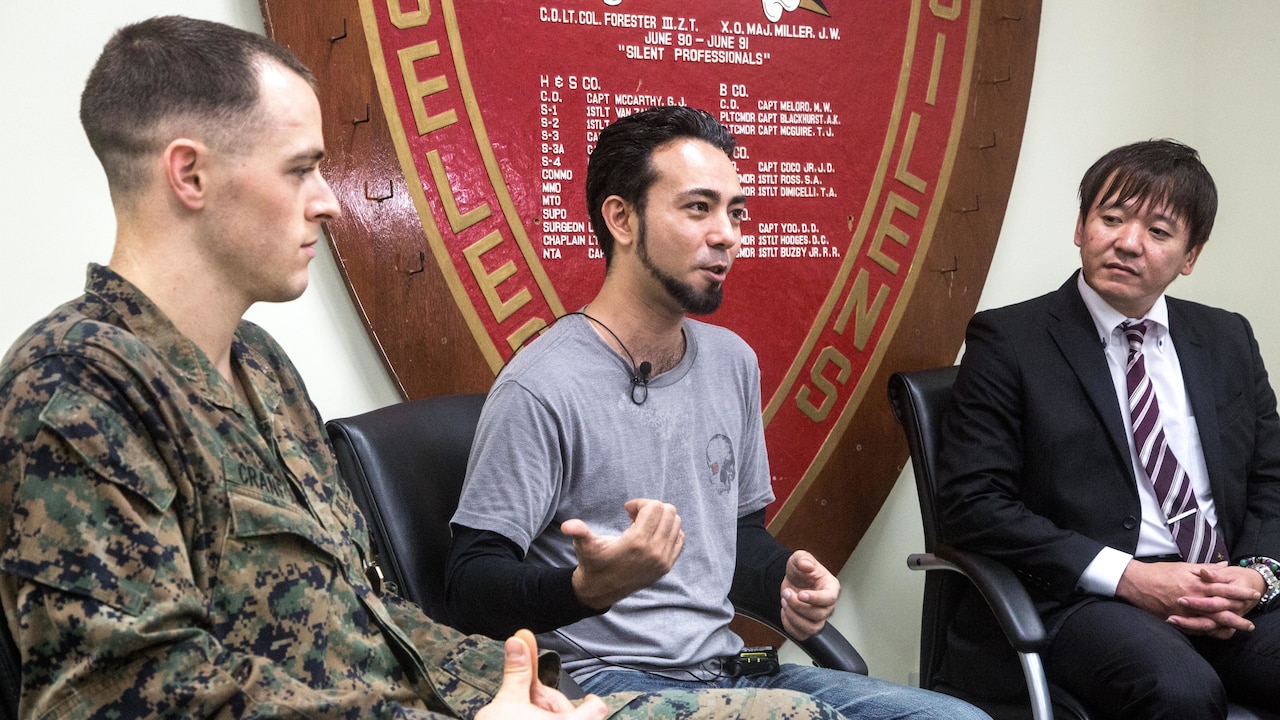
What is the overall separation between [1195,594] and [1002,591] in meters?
0.37

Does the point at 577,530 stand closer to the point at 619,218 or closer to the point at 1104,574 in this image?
the point at 619,218

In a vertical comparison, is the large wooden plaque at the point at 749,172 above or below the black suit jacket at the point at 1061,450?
above

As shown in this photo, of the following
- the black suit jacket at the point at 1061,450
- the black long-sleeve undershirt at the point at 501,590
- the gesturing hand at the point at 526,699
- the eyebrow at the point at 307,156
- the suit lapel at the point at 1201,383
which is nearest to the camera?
the gesturing hand at the point at 526,699

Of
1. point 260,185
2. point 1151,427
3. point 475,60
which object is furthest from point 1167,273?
point 260,185

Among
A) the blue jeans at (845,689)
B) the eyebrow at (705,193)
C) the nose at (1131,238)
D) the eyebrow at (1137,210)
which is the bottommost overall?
the blue jeans at (845,689)

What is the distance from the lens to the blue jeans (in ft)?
5.50

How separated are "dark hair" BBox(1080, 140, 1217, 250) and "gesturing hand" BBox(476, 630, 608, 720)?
5.53 ft

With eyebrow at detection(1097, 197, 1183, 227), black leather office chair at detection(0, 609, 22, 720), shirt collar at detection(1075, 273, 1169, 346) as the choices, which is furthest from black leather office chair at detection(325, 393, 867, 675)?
eyebrow at detection(1097, 197, 1183, 227)

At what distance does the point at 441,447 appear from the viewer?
192cm

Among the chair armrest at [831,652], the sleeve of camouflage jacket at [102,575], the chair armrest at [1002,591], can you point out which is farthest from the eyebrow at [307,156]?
the chair armrest at [1002,591]

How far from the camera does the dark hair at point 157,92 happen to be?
1217 millimetres

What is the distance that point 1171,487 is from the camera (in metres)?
2.29

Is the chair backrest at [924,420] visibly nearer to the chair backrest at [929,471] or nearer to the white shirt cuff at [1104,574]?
the chair backrest at [929,471]

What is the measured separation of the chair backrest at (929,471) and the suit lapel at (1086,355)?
26cm
